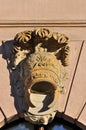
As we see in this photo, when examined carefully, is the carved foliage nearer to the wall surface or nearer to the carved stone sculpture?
the carved stone sculpture

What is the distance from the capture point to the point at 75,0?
9.10 m

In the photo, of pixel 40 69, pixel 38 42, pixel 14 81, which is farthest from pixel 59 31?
pixel 14 81

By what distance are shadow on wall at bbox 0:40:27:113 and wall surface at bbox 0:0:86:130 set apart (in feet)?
0.12

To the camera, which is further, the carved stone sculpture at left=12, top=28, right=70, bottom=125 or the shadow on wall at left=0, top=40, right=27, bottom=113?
the shadow on wall at left=0, top=40, right=27, bottom=113

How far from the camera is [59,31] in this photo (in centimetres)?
897

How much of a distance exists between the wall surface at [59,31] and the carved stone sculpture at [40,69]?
0.16 meters

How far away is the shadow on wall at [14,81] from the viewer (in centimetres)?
874

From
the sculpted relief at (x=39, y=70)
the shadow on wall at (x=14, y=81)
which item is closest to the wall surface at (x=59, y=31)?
the shadow on wall at (x=14, y=81)

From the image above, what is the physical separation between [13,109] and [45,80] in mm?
610

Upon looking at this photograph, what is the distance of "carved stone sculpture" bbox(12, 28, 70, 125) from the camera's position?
8570 millimetres

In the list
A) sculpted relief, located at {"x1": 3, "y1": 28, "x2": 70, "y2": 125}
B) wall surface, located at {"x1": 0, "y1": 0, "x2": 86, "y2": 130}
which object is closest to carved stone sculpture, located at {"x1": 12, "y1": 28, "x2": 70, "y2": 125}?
sculpted relief, located at {"x1": 3, "y1": 28, "x2": 70, "y2": 125}

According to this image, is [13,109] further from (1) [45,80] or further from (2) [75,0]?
(2) [75,0]

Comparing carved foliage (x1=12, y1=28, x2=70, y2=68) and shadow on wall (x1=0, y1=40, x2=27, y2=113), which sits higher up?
carved foliage (x1=12, y1=28, x2=70, y2=68)

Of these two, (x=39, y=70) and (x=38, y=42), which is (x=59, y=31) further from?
(x=39, y=70)
